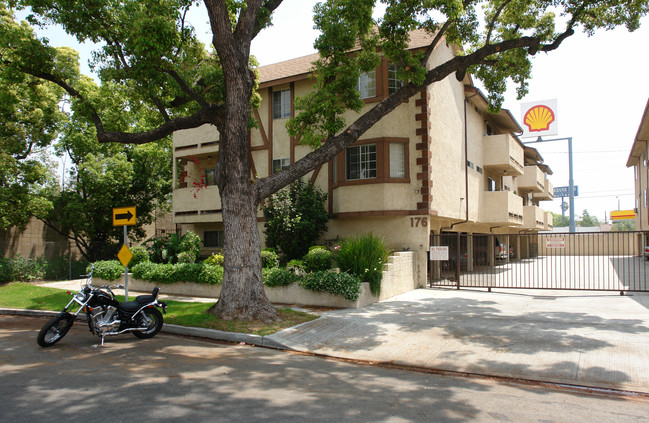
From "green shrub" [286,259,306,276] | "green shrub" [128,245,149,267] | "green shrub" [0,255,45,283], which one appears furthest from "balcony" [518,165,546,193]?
"green shrub" [0,255,45,283]

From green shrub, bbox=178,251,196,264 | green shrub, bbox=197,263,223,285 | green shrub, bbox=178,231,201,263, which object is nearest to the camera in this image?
green shrub, bbox=197,263,223,285

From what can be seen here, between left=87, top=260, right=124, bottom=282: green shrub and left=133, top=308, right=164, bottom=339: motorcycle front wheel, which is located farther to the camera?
left=87, top=260, right=124, bottom=282: green shrub

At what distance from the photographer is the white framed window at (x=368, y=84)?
652 inches

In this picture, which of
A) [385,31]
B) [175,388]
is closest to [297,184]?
[385,31]

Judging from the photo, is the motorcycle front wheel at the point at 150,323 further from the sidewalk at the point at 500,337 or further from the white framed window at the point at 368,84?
the white framed window at the point at 368,84

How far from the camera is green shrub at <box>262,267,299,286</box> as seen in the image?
1320cm

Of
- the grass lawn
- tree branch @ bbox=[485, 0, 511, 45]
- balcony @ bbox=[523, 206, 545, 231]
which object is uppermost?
tree branch @ bbox=[485, 0, 511, 45]

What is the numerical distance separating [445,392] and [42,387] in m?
5.25

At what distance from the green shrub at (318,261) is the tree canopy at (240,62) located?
3123 millimetres

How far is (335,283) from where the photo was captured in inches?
488

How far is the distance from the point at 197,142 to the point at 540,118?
34614 mm

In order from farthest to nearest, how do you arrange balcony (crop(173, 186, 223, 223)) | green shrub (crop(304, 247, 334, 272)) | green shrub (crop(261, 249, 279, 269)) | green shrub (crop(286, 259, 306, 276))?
1. balcony (crop(173, 186, 223, 223))
2. green shrub (crop(261, 249, 279, 269))
3. green shrub (crop(286, 259, 306, 276))
4. green shrub (crop(304, 247, 334, 272))

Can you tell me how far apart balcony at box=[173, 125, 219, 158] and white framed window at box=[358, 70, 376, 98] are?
7.18m

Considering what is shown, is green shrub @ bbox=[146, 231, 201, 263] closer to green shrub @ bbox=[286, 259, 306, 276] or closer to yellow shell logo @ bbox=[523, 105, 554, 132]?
green shrub @ bbox=[286, 259, 306, 276]
